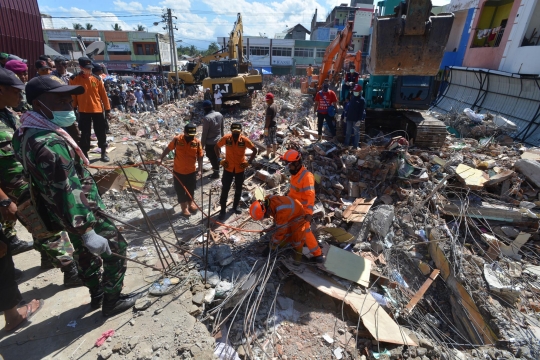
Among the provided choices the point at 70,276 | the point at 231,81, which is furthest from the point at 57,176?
the point at 231,81

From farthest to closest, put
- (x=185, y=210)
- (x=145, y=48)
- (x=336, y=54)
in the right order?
(x=145, y=48), (x=336, y=54), (x=185, y=210)

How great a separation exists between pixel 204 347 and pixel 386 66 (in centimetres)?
573

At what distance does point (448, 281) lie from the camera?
3980mm

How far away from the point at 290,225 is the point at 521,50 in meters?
12.1

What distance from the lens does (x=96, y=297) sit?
2.46m

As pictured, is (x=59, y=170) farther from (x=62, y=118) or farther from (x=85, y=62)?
(x=85, y=62)

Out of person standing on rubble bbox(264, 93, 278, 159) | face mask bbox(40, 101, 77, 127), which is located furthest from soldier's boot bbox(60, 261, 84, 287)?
person standing on rubble bbox(264, 93, 278, 159)

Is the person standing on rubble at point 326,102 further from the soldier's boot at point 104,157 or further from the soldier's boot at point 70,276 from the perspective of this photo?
the soldier's boot at point 70,276

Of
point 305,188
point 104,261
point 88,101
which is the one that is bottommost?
point 104,261

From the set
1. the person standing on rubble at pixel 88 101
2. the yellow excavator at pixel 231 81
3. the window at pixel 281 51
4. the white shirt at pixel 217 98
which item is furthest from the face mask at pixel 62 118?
the window at pixel 281 51

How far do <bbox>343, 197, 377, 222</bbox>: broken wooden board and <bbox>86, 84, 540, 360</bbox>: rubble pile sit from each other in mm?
35

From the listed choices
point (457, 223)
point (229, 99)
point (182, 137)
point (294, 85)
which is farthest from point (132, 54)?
point (457, 223)

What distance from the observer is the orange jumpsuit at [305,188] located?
3424mm

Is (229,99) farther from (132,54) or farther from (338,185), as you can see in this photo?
(132,54)
